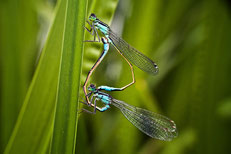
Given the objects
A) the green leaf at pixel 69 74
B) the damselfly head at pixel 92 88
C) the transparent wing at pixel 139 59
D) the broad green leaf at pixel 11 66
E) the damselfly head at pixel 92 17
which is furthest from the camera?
the broad green leaf at pixel 11 66

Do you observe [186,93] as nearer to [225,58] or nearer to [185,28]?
[225,58]

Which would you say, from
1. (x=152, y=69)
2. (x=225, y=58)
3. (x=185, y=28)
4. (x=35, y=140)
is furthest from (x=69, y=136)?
(x=185, y=28)

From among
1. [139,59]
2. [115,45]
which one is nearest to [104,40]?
[115,45]

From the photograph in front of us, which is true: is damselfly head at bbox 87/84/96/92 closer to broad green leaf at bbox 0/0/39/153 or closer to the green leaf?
the green leaf

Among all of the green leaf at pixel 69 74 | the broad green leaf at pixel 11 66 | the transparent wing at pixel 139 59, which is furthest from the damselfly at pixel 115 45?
the broad green leaf at pixel 11 66

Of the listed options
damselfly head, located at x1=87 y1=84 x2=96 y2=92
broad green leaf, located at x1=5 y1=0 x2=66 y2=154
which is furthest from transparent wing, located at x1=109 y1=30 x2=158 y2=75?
broad green leaf, located at x1=5 y1=0 x2=66 y2=154

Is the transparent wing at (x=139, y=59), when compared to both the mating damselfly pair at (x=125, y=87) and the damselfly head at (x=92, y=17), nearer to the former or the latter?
the mating damselfly pair at (x=125, y=87)
